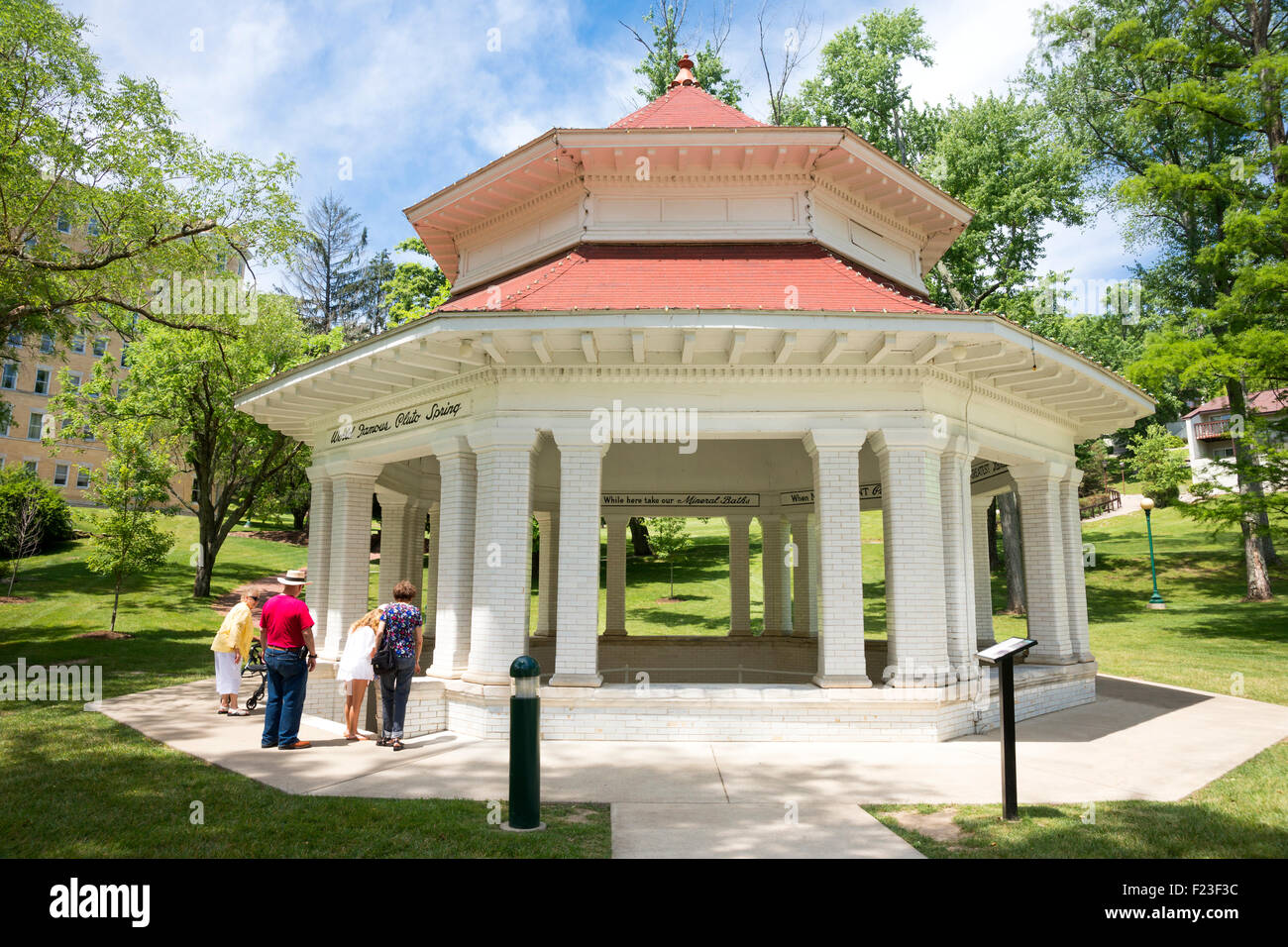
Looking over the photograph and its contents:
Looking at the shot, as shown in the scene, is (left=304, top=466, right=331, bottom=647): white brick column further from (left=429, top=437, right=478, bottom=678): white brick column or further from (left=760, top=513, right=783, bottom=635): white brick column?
(left=760, top=513, right=783, bottom=635): white brick column

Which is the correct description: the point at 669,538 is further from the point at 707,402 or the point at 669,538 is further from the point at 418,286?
the point at 707,402

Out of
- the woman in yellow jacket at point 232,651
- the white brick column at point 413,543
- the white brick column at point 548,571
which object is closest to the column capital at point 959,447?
the white brick column at point 548,571

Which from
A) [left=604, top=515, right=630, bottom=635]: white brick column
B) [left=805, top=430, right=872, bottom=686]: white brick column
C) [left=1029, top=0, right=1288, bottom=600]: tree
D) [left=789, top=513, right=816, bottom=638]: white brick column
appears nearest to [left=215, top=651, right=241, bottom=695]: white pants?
[left=805, top=430, right=872, bottom=686]: white brick column

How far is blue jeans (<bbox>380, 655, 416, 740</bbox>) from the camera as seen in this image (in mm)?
8859

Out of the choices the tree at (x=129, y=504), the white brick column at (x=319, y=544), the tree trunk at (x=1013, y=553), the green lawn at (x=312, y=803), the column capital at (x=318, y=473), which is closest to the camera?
the green lawn at (x=312, y=803)

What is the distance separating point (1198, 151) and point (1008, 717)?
1331 inches

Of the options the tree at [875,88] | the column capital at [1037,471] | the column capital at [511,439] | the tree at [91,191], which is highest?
the tree at [875,88]

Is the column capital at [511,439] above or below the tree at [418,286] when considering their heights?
below

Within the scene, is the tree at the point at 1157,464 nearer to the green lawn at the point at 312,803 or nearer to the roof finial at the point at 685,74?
the green lawn at the point at 312,803

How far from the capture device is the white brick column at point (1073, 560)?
1320 centimetres

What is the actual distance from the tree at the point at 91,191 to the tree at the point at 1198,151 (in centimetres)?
2312

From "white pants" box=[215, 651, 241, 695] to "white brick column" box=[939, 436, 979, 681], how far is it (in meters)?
10.5

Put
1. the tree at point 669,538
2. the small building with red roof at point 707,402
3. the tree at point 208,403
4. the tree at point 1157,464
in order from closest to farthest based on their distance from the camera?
the small building with red roof at point 707,402, the tree at point 208,403, the tree at point 669,538, the tree at point 1157,464
